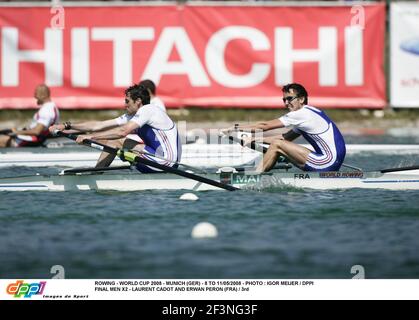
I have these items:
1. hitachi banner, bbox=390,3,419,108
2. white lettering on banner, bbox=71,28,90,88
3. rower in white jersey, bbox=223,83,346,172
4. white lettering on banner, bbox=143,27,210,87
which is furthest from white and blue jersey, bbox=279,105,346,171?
white lettering on banner, bbox=71,28,90,88

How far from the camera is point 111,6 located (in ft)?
66.3

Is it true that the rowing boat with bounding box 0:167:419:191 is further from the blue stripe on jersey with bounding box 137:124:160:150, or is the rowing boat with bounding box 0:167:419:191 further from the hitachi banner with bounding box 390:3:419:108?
the hitachi banner with bounding box 390:3:419:108

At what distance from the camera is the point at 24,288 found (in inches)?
281

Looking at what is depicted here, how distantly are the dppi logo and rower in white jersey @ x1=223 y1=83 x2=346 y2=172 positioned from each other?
5.16 m

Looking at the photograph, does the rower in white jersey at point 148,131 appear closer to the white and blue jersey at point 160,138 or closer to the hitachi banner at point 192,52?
the white and blue jersey at point 160,138

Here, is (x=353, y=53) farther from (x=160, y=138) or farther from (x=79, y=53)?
(x=160, y=138)

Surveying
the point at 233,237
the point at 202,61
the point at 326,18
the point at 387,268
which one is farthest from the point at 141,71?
the point at 387,268

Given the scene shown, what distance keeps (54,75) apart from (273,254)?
41.5 ft

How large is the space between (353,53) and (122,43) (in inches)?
200

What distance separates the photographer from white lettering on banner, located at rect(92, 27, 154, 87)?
20.0 m

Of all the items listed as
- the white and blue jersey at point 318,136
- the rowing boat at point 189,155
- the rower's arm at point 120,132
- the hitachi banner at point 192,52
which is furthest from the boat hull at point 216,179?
the hitachi banner at point 192,52

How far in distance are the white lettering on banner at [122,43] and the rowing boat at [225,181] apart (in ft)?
26.7

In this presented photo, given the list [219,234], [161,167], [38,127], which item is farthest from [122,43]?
[219,234]
